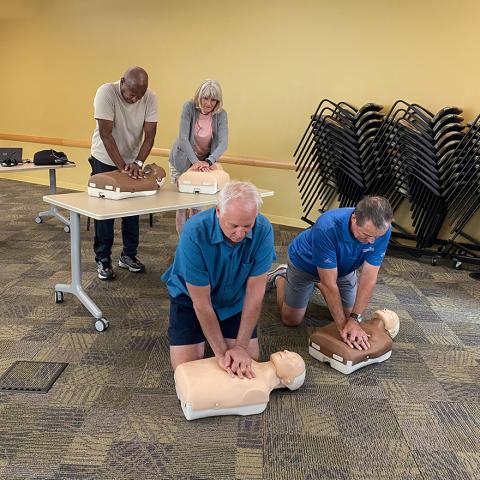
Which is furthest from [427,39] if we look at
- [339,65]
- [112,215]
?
[112,215]

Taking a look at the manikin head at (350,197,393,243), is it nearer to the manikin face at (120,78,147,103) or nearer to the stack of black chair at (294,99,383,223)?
the manikin face at (120,78,147,103)

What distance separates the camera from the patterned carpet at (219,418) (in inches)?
58.7

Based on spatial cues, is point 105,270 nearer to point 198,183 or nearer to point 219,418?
point 198,183

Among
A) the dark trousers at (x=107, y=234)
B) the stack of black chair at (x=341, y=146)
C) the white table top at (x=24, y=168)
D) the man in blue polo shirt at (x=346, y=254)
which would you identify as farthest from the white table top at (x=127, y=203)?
the stack of black chair at (x=341, y=146)

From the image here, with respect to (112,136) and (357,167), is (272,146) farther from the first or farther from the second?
(112,136)

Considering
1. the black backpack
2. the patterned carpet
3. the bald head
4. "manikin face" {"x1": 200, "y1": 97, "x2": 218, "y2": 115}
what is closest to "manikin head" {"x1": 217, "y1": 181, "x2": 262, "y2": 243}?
the patterned carpet

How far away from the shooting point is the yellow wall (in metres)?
3.77

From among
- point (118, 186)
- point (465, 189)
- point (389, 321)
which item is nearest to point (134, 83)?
point (118, 186)

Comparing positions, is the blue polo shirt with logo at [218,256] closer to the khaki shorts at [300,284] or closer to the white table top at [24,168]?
the khaki shorts at [300,284]

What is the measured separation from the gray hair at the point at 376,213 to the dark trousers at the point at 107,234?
1568 mm

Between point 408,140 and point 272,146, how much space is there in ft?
4.68

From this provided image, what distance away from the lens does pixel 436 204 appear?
3.67 metres

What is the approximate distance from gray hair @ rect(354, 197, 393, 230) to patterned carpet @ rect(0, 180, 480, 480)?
2.27 ft

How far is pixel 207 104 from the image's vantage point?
2.96 m
